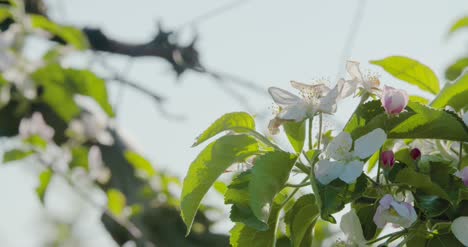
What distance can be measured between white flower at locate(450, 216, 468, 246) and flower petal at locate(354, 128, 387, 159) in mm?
105

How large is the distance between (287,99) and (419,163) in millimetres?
152

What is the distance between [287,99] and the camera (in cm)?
94

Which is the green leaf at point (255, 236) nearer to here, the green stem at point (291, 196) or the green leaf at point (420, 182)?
the green stem at point (291, 196)

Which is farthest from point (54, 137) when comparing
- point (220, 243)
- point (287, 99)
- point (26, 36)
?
point (287, 99)

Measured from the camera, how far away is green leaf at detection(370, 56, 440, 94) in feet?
3.49

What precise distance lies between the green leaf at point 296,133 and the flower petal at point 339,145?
45mm

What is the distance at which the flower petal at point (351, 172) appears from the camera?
84 centimetres

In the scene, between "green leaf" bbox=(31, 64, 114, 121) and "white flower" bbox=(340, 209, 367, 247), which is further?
"green leaf" bbox=(31, 64, 114, 121)

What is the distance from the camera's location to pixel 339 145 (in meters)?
0.86

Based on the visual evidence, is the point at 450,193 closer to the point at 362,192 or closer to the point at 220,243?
the point at 362,192

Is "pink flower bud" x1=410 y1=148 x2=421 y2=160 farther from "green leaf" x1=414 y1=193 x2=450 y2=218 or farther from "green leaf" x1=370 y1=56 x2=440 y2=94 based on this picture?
"green leaf" x1=370 y1=56 x2=440 y2=94

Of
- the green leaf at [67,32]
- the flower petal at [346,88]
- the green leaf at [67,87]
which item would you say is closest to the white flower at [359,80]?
the flower petal at [346,88]

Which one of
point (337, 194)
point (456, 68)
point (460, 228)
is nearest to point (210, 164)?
point (337, 194)

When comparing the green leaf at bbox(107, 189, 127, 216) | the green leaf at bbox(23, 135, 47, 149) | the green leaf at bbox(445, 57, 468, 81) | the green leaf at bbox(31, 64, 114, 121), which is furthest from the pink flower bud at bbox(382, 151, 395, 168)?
the green leaf at bbox(23, 135, 47, 149)
